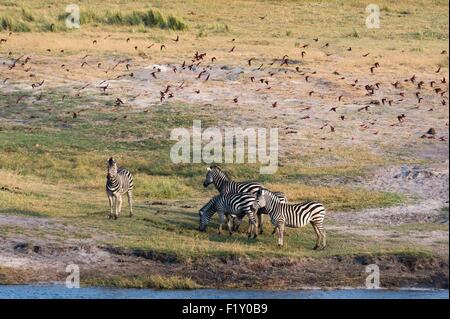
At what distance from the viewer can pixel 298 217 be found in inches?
861

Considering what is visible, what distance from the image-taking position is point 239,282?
2044 centimetres

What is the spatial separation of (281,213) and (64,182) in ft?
21.1

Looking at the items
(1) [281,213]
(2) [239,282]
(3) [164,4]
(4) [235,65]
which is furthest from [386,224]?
(3) [164,4]

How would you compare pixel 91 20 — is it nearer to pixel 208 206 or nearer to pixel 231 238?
pixel 208 206

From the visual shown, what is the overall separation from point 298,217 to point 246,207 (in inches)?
37.4

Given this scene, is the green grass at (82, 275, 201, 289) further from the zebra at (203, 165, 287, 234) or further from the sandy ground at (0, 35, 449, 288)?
the zebra at (203, 165, 287, 234)

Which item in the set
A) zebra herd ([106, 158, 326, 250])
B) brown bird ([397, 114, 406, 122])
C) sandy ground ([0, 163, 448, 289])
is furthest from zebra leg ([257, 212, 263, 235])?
brown bird ([397, 114, 406, 122])

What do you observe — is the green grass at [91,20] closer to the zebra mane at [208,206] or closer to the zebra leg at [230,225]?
the zebra mane at [208,206]

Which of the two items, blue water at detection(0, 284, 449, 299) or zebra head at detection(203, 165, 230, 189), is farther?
zebra head at detection(203, 165, 230, 189)

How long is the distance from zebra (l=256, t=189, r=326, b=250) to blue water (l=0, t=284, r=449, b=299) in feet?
5.61

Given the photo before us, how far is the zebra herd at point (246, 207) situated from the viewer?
21.9m

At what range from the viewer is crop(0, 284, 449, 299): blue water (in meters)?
19.7

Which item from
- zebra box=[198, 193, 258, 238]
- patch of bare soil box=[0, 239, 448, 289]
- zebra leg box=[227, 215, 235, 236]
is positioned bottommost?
patch of bare soil box=[0, 239, 448, 289]

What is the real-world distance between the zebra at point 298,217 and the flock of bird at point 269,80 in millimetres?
7790
